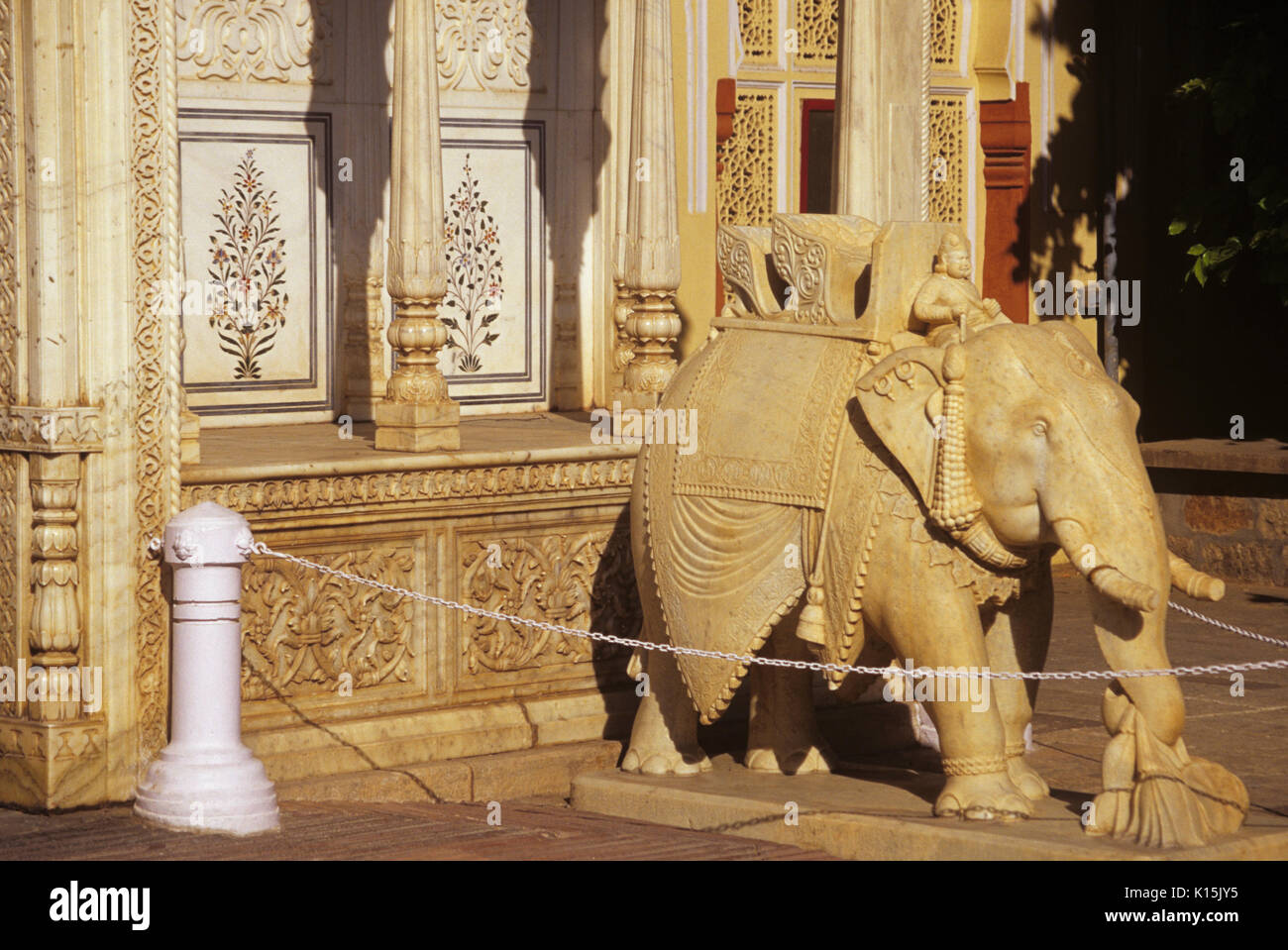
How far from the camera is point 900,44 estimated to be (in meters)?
10.6

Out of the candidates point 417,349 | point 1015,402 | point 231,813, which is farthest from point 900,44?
point 231,813

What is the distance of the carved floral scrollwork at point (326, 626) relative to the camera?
881 cm

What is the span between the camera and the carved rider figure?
8.15 m

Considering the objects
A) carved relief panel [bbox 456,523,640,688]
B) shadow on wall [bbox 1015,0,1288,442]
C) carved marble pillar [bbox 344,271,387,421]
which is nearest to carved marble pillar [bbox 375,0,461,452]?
carved relief panel [bbox 456,523,640,688]

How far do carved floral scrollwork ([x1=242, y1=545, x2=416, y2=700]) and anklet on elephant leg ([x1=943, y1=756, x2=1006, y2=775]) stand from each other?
7.38ft

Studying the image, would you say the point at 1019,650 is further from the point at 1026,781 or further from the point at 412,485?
the point at 412,485

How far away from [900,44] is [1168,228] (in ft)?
15.7

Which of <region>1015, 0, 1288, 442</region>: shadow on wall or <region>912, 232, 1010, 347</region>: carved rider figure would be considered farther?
<region>1015, 0, 1288, 442</region>: shadow on wall

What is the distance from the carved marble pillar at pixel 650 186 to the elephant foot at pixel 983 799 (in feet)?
9.12

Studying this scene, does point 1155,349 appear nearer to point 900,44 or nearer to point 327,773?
point 900,44

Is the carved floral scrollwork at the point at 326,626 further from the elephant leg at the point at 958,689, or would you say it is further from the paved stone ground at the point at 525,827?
the elephant leg at the point at 958,689

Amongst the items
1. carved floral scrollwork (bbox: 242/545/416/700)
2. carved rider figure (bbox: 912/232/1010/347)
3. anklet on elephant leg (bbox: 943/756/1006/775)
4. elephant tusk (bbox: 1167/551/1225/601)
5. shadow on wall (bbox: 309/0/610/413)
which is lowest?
anklet on elephant leg (bbox: 943/756/1006/775)

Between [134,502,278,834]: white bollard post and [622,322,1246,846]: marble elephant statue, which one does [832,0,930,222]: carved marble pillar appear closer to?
[622,322,1246,846]: marble elephant statue

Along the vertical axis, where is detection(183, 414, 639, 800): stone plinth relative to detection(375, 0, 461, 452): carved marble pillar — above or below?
below
